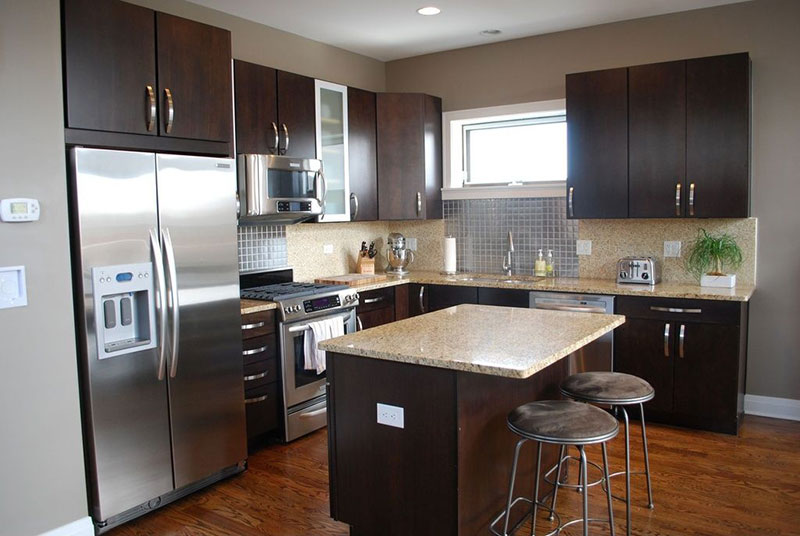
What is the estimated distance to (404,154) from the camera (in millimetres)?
5203

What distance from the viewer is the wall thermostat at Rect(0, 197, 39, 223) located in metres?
2.53

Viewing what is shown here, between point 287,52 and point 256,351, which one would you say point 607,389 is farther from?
point 287,52

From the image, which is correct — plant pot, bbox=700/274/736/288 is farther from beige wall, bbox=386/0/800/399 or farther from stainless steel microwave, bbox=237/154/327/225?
stainless steel microwave, bbox=237/154/327/225

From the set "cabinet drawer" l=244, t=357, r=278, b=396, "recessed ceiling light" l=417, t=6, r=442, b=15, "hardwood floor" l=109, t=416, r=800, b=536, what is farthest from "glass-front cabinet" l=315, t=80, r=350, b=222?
"hardwood floor" l=109, t=416, r=800, b=536

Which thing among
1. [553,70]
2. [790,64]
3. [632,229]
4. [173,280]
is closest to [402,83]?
[553,70]

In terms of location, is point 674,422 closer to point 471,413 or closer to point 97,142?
point 471,413

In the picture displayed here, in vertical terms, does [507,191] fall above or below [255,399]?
above

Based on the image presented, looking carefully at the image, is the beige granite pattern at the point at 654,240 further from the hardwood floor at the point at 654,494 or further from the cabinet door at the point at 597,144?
the hardwood floor at the point at 654,494

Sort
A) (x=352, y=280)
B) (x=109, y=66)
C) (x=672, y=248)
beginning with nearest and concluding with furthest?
(x=109, y=66) < (x=672, y=248) < (x=352, y=280)

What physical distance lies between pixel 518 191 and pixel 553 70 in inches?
37.7

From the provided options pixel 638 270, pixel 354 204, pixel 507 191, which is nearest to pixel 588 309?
pixel 638 270

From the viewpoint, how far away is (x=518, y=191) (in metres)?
5.12

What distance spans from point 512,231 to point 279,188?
2026 mm

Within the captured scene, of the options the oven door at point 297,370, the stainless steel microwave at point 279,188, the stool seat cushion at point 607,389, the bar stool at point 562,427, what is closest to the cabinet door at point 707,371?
the stool seat cushion at point 607,389
